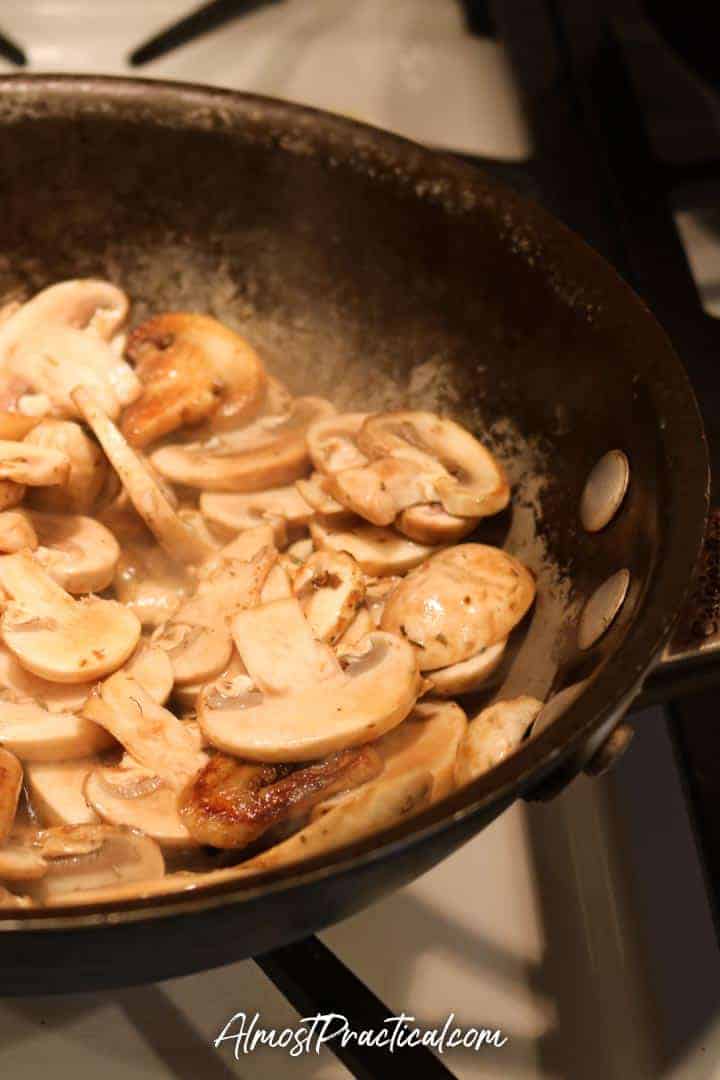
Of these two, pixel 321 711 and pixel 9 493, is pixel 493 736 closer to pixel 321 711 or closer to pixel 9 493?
pixel 321 711

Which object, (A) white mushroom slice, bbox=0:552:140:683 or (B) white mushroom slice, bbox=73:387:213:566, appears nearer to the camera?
(A) white mushroom slice, bbox=0:552:140:683

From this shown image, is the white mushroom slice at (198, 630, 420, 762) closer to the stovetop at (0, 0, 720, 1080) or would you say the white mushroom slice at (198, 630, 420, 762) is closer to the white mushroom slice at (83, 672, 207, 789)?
the white mushroom slice at (83, 672, 207, 789)

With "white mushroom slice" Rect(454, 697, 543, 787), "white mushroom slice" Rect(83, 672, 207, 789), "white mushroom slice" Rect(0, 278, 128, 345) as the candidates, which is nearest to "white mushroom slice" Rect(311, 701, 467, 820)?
"white mushroom slice" Rect(454, 697, 543, 787)

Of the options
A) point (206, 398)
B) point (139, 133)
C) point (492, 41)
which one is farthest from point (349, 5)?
point (206, 398)

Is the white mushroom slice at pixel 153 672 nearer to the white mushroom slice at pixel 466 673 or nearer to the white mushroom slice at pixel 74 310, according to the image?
the white mushroom slice at pixel 466 673

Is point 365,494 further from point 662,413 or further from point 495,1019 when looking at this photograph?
point 495,1019

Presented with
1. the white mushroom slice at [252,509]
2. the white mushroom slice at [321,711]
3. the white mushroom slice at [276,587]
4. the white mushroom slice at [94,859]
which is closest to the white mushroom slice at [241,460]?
the white mushroom slice at [252,509]
